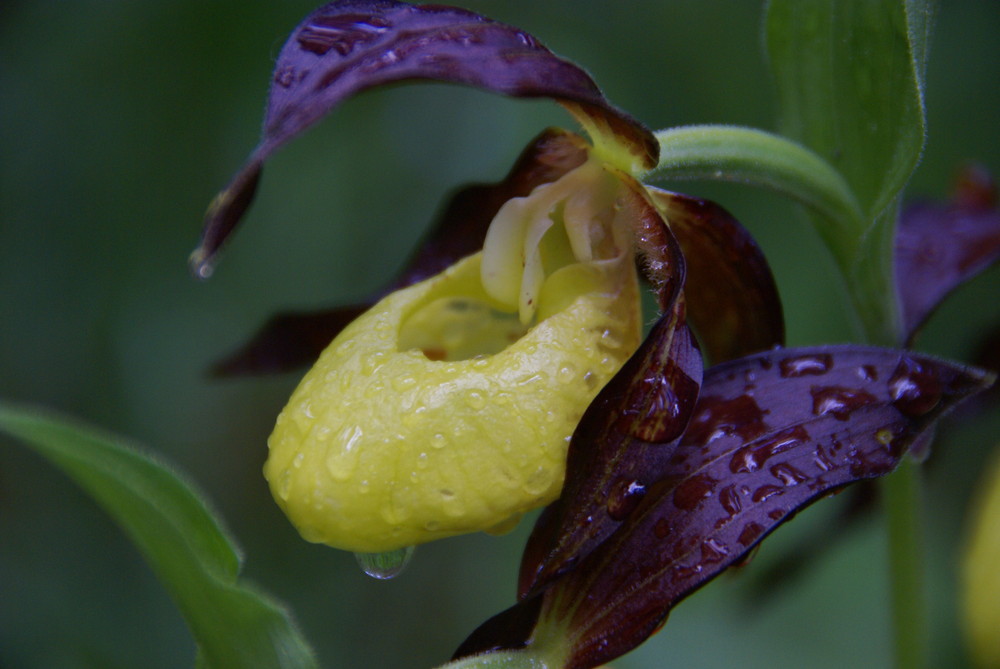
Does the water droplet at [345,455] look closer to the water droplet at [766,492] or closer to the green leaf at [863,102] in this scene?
the water droplet at [766,492]

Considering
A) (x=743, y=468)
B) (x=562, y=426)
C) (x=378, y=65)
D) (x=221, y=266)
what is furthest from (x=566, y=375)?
(x=221, y=266)

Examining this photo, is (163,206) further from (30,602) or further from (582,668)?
(582,668)

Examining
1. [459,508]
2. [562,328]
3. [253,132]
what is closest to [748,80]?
[253,132]

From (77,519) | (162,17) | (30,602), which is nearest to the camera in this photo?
(30,602)

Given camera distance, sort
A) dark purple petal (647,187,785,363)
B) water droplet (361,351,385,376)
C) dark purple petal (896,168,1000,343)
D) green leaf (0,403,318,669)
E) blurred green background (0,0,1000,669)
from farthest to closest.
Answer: blurred green background (0,0,1000,669), dark purple petal (896,168,1000,343), dark purple petal (647,187,785,363), water droplet (361,351,385,376), green leaf (0,403,318,669)

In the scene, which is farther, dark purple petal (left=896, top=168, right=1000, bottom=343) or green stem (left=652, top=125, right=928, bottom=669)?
dark purple petal (left=896, top=168, right=1000, bottom=343)

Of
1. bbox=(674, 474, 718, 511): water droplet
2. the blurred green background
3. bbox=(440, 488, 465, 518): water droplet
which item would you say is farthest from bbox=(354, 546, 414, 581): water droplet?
the blurred green background

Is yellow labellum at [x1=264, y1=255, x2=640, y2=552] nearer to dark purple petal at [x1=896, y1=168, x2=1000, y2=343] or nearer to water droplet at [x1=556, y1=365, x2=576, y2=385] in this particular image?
water droplet at [x1=556, y1=365, x2=576, y2=385]
